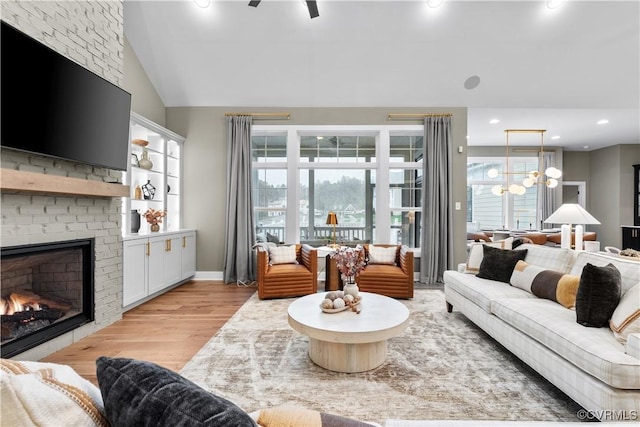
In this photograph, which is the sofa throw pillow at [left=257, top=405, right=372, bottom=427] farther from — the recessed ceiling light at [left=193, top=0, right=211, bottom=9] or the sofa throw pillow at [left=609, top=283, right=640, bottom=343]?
the recessed ceiling light at [left=193, top=0, right=211, bottom=9]

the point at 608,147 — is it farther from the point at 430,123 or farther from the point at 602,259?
the point at 602,259

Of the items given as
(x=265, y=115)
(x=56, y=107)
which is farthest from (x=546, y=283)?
(x=265, y=115)

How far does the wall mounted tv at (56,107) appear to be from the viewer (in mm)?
2219

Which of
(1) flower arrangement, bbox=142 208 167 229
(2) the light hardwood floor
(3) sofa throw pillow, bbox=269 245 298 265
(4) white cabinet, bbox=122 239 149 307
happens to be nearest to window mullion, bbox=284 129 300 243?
(3) sofa throw pillow, bbox=269 245 298 265

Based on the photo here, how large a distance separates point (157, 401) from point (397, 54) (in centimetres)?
506

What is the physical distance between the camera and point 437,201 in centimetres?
525

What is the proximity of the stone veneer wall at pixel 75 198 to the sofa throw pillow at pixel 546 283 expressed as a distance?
4072mm

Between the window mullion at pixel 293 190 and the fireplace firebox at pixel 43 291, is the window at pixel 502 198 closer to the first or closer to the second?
the window mullion at pixel 293 190

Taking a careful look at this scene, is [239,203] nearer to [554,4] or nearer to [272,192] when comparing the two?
[272,192]

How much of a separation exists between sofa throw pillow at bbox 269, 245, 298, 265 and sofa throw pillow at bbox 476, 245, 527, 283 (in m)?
2.47

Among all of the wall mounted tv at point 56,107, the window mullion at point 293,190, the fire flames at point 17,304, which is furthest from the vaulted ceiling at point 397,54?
the fire flames at point 17,304

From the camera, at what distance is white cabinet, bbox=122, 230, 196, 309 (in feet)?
12.0

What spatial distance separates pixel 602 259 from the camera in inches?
99.6

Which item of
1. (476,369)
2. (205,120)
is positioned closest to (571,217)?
(476,369)
